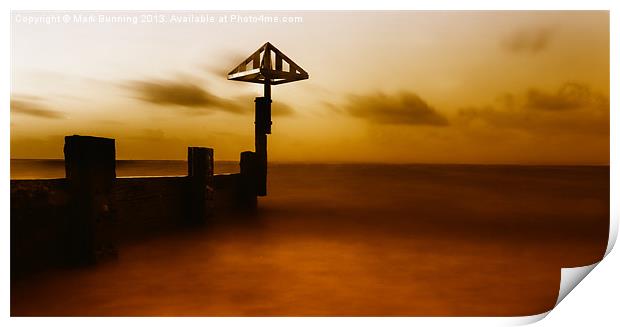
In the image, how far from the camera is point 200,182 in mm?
8055

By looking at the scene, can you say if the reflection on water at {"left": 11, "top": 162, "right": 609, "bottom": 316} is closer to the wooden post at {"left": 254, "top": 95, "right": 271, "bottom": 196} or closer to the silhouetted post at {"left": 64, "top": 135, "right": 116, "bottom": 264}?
the silhouetted post at {"left": 64, "top": 135, "right": 116, "bottom": 264}

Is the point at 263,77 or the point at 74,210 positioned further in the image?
the point at 263,77

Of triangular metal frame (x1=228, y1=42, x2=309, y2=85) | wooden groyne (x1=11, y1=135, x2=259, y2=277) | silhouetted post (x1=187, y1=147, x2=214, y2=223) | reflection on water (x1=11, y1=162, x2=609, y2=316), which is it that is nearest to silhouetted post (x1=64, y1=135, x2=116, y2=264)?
wooden groyne (x1=11, y1=135, x2=259, y2=277)


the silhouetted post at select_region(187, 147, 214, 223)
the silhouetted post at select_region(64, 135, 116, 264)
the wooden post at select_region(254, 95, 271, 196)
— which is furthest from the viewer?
the wooden post at select_region(254, 95, 271, 196)

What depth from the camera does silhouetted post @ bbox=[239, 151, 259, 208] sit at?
10.2 metres

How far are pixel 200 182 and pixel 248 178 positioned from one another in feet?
7.56

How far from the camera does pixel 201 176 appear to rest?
8062 mm

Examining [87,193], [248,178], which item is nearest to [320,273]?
[87,193]

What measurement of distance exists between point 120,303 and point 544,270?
18.5ft

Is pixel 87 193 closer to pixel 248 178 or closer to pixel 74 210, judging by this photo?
pixel 74 210

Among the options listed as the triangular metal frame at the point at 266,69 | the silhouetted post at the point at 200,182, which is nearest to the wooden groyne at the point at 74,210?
the silhouetted post at the point at 200,182
